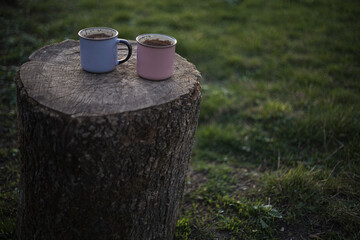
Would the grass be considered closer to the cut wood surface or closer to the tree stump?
the tree stump

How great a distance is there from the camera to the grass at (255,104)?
2.30m

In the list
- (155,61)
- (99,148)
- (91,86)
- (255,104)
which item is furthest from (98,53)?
(255,104)

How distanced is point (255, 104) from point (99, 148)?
254 centimetres

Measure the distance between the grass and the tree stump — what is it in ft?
2.03

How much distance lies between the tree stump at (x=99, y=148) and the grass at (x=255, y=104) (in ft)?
2.03

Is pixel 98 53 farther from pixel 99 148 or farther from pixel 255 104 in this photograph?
pixel 255 104

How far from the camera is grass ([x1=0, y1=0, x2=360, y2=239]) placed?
2.30 meters

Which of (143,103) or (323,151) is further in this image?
(323,151)

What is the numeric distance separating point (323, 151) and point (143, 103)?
213 centimetres

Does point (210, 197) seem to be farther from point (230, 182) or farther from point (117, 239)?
point (117, 239)

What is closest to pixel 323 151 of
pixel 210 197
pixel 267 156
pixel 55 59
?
pixel 267 156

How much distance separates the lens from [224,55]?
443cm

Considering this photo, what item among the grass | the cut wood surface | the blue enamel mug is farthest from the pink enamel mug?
the grass

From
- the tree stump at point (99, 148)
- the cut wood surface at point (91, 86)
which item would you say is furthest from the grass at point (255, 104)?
the cut wood surface at point (91, 86)
